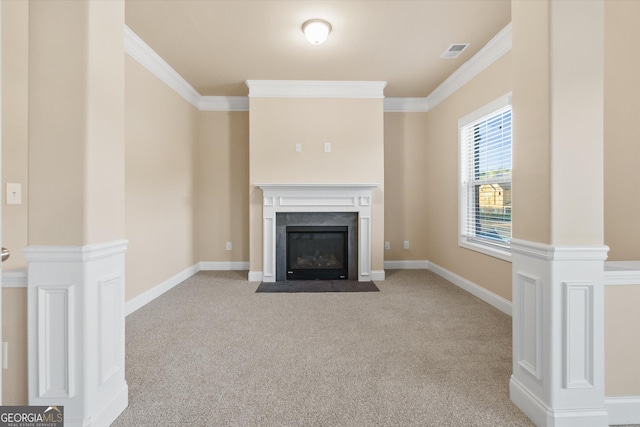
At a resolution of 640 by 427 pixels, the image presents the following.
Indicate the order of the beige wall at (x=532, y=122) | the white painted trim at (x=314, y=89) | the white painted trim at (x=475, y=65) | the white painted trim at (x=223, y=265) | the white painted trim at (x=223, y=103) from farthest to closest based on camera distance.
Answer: the white painted trim at (x=223, y=265) < the white painted trim at (x=223, y=103) < the white painted trim at (x=314, y=89) < the white painted trim at (x=475, y=65) < the beige wall at (x=532, y=122)

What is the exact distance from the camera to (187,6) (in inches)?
109

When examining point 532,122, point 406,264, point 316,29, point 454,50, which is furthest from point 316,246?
point 532,122

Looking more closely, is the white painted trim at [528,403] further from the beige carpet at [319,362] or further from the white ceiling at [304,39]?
the white ceiling at [304,39]

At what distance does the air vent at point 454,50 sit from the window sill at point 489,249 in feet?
7.18

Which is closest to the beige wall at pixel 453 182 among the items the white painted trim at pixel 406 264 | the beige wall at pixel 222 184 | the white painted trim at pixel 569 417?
the white painted trim at pixel 406 264

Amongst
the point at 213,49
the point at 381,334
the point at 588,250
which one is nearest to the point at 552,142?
the point at 588,250

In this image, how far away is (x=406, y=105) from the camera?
5281 millimetres

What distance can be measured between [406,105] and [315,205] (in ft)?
7.56

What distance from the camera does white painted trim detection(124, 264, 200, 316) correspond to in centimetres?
331

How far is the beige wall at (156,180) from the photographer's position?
11.0ft

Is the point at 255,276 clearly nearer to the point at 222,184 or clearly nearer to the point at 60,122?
the point at 222,184

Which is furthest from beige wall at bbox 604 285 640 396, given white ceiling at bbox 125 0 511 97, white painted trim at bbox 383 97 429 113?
white painted trim at bbox 383 97 429 113
